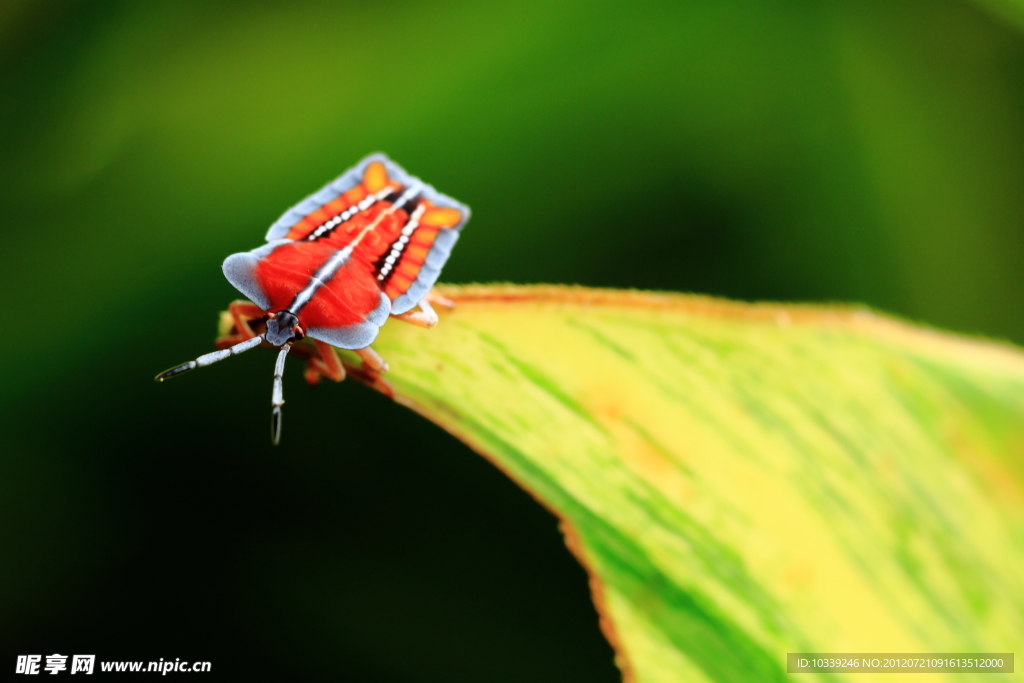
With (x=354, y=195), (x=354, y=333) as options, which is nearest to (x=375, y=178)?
(x=354, y=195)

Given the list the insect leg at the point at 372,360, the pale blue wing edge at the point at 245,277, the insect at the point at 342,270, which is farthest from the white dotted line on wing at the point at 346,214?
the insect leg at the point at 372,360

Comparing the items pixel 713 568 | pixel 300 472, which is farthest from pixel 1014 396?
pixel 300 472

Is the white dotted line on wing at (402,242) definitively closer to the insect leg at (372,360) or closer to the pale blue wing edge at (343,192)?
the pale blue wing edge at (343,192)

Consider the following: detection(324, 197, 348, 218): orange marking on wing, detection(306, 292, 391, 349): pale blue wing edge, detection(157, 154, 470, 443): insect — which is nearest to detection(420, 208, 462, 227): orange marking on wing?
detection(157, 154, 470, 443): insect

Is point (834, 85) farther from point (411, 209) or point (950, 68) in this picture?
point (411, 209)

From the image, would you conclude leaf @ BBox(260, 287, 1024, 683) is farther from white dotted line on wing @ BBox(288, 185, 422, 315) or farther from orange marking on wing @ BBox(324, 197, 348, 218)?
orange marking on wing @ BBox(324, 197, 348, 218)
